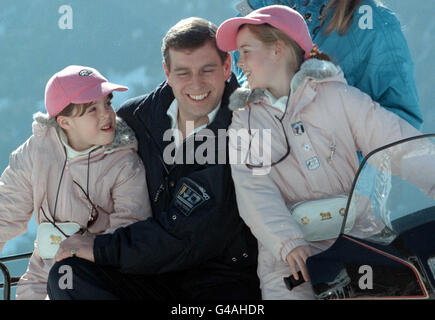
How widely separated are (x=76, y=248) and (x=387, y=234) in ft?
4.39

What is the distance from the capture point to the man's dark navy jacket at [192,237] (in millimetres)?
2938

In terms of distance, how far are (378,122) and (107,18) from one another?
20.8 m

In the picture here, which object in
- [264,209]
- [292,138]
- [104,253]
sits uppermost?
[292,138]

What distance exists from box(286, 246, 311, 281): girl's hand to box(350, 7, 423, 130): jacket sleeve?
1.06 meters

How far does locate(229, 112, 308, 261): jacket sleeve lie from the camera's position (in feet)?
8.91

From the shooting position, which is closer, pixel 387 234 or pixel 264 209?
pixel 387 234

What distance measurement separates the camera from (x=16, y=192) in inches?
133

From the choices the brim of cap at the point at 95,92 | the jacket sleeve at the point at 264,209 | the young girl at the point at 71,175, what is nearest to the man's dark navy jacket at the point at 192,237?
the jacket sleeve at the point at 264,209

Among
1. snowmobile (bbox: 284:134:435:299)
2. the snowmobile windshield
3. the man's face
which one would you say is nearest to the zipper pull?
the man's face

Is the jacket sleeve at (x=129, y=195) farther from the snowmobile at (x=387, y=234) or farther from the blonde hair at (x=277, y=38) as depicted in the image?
the snowmobile at (x=387, y=234)

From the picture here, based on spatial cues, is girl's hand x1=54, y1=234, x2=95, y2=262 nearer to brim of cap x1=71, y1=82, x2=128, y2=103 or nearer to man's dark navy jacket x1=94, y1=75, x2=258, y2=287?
man's dark navy jacket x1=94, y1=75, x2=258, y2=287

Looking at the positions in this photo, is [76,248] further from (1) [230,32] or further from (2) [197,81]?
(1) [230,32]

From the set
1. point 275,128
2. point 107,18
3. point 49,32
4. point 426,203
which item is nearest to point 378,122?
point 275,128

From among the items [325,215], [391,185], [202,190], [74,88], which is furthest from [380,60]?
[74,88]
